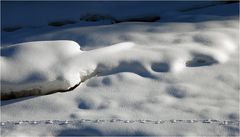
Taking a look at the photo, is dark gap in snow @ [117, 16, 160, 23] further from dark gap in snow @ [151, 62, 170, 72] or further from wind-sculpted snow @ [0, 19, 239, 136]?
dark gap in snow @ [151, 62, 170, 72]

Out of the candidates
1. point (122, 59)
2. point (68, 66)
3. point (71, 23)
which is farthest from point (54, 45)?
point (71, 23)

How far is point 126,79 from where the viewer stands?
1541mm

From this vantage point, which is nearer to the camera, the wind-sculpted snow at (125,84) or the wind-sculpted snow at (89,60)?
the wind-sculpted snow at (125,84)

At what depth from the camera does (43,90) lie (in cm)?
151

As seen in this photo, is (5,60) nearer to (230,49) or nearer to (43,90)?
(43,90)

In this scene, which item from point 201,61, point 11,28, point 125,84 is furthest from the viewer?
point 11,28

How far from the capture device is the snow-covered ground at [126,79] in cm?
133

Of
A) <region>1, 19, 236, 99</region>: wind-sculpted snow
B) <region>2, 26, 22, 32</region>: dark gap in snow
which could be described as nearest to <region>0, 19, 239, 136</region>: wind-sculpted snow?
<region>1, 19, 236, 99</region>: wind-sculpted snow

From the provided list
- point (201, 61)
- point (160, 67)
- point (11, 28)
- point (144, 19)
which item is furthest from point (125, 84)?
point (11, 28)

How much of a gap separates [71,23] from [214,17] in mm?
685

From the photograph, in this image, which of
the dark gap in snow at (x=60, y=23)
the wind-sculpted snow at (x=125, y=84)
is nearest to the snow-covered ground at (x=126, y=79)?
the wind-sculpted snow at (x=125, y=84)

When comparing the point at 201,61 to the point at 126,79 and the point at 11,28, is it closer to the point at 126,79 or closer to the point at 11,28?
the point at 126,79

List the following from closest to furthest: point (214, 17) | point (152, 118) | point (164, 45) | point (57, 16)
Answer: point (152, 118)
point (164, 45)
point (214, 17)
point (57, 16)

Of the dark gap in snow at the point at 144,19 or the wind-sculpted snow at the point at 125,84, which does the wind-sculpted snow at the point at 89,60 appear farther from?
the dark gap in snow at the point at 144,19
